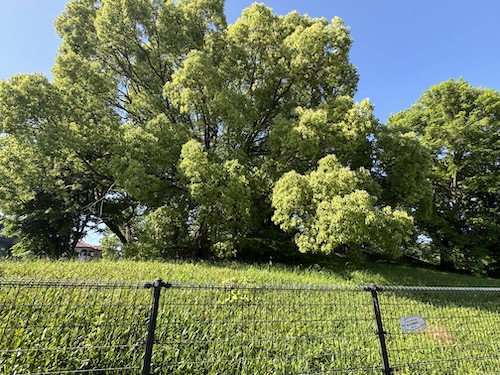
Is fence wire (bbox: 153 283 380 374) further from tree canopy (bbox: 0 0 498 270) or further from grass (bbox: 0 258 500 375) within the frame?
tree canopy (bbox: 0 0 498 270)

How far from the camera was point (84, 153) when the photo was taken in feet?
29.4

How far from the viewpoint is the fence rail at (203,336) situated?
2.50 metres

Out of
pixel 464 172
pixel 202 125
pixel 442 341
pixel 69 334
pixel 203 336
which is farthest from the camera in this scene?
pixel 464 172

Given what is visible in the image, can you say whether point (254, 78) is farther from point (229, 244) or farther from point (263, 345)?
point (263, 345)

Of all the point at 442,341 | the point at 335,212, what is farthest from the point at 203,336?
the point at 335,212

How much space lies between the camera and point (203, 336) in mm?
3375

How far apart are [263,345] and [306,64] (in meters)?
8.45

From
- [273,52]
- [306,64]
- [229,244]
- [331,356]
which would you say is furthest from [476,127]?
[331,356]

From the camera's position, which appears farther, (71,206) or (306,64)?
(71,206)

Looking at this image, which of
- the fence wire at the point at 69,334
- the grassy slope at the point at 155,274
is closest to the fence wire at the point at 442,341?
the grassy slope at the point at 155,274

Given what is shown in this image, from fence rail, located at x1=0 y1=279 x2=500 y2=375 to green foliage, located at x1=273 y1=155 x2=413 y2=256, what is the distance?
6.64ft

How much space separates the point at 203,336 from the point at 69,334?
1.38 metres

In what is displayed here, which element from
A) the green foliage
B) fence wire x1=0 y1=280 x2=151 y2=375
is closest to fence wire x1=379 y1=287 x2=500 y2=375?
the green foliage

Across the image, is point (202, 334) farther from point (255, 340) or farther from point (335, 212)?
point (335, 212)
